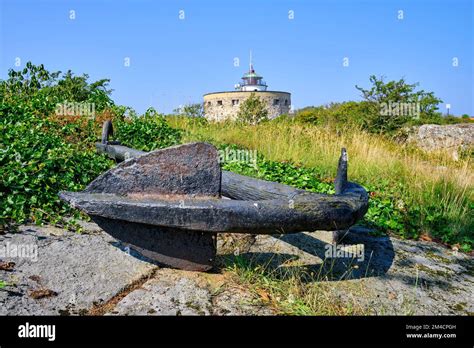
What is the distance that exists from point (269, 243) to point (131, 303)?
1493mm

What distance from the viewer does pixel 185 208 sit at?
2666mm

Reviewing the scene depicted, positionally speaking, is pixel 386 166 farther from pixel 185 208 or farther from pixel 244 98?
pixel 244 98

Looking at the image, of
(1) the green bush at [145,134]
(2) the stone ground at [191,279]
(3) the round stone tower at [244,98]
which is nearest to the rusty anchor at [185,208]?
(2) the stone ground at [191,279]

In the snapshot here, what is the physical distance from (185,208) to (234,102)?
45.2 metres

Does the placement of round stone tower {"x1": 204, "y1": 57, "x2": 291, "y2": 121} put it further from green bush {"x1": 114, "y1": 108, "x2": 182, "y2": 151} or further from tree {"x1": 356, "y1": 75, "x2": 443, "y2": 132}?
green bush {"x1": 114, "y1": 108, "x2": 182, "y2": 151}

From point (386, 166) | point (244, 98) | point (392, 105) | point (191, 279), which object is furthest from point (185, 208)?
point (244, 98)

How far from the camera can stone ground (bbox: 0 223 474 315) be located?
259cm

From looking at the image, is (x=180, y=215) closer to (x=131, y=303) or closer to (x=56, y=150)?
(x=131, y=303)

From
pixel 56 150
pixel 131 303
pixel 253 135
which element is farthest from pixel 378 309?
pixel 253 135

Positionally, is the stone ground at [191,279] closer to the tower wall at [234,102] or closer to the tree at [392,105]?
the tree at [392,105]

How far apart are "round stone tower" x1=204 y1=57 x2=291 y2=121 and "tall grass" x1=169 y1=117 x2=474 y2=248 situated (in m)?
35.5

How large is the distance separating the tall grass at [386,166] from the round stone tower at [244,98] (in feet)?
117

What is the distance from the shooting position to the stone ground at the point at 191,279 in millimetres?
2588

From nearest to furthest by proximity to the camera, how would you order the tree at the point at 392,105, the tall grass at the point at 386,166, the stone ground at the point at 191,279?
1. the stone ground at the point at 191,279
2. the tall grass at the point at 386,166
3. the tree at the point at 392,105
